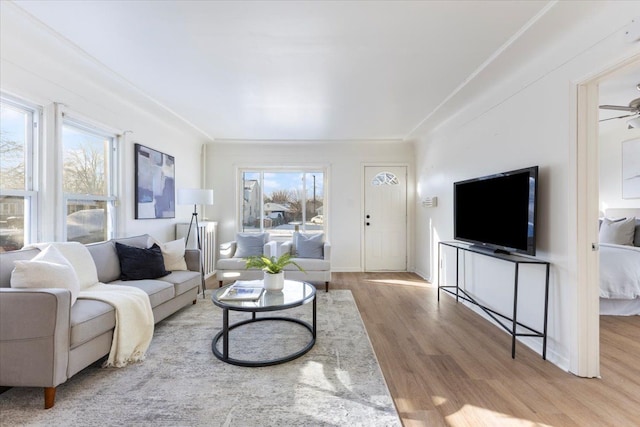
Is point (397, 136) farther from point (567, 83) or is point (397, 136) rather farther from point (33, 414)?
point (33, 414)

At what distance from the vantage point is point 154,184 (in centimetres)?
391

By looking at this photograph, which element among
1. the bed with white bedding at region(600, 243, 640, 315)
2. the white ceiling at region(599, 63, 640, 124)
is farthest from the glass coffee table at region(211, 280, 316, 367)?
the white ceiling at region(599, 63, 640, 124)

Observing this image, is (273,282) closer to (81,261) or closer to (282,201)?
(81,261)

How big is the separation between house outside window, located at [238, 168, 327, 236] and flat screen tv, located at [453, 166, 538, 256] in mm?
2666

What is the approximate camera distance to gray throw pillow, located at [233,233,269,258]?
4465mm

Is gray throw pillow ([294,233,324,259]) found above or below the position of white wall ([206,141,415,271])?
below

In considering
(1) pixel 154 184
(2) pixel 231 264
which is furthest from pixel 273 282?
(1) pixel 154 184

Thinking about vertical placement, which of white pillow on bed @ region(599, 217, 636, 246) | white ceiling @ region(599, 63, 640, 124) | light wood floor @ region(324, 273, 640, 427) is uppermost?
white ceiling @ region(599, 63, 640, 124)

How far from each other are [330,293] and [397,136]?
2.87 metres

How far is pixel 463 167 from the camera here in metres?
3.60

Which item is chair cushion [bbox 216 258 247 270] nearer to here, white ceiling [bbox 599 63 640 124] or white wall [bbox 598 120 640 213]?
white ceiling [bbox 599 63 640 124]

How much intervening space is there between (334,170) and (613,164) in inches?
167

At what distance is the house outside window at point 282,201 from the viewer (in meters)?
5.54

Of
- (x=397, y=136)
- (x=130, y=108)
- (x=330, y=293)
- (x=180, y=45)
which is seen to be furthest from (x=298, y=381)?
(x=397, y=136)
